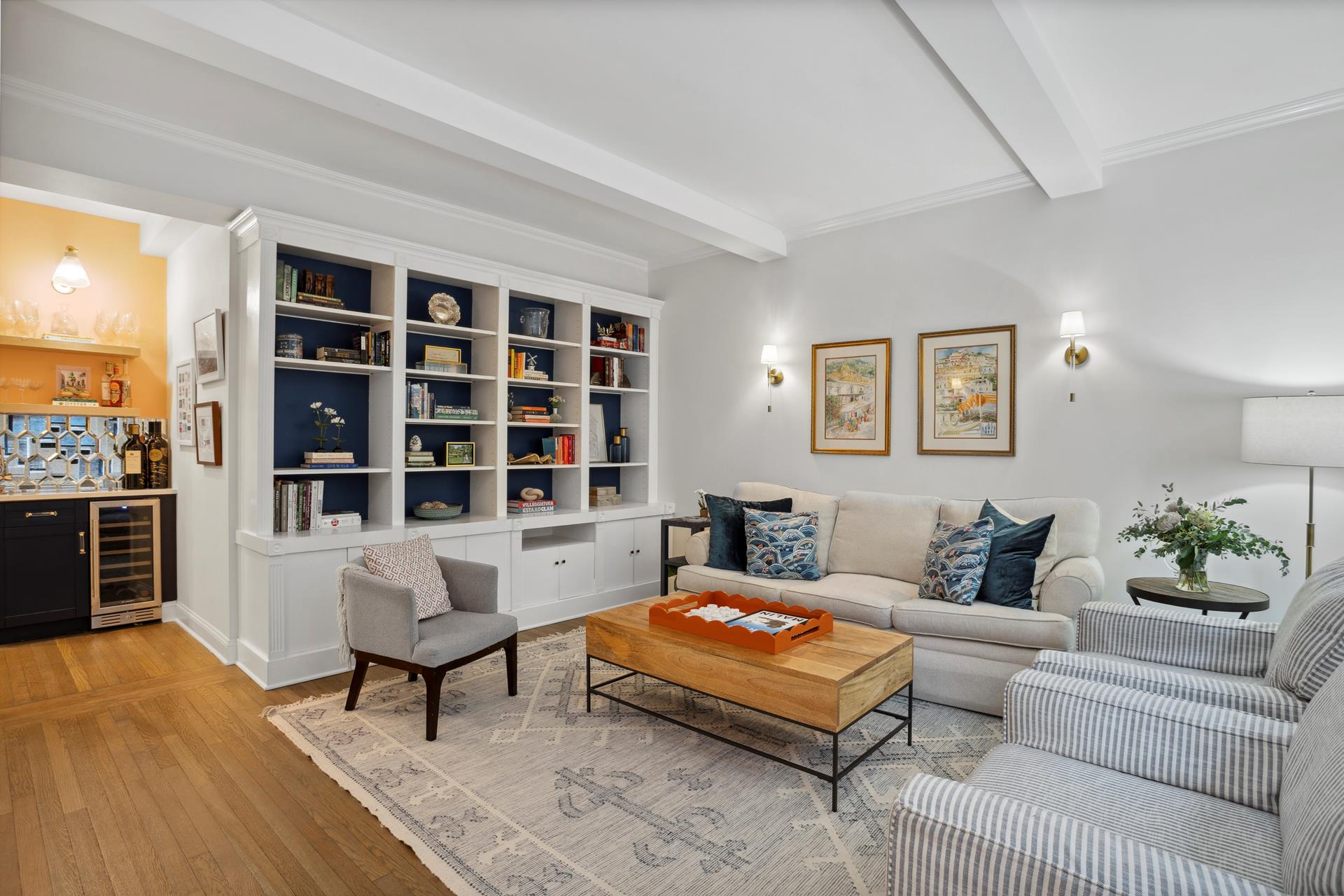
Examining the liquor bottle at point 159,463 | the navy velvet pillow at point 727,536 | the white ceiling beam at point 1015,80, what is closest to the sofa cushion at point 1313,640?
the white ceiling beam at point 1015,80

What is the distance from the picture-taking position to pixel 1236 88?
3.12 meters

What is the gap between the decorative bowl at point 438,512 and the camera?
4.46 m

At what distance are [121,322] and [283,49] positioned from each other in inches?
140

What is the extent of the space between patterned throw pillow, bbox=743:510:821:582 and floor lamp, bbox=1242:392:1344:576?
2.10m

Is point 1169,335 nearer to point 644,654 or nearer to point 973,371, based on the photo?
point 973,371

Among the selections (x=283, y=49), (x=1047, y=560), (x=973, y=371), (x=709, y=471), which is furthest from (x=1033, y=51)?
(x=709, y=471)

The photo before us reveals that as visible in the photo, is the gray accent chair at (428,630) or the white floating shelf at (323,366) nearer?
the gray accent chair at (428,630)

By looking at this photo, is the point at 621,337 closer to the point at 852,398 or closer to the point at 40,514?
the point at 852,398

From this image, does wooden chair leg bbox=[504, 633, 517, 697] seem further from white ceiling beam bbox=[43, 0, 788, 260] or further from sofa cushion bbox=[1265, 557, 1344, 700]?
sofa cushion bbox=[1265, 557, 1344, 700]

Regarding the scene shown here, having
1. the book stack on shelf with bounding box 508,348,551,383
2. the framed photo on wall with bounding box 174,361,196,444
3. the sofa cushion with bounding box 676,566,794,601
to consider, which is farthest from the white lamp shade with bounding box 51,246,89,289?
the sofa cushion with bounding box 676,566,794,601

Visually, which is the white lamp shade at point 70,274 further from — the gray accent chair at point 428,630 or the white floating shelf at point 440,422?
the gray accent chair at point 428,630

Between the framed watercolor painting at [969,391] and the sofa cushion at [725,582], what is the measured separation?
1448 mm

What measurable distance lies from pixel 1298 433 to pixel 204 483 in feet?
19.1

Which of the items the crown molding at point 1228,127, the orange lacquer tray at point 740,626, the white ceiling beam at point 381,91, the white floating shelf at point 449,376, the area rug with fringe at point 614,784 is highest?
the crown molding at point 1228,127
